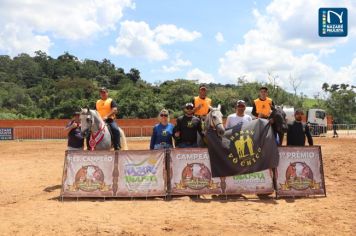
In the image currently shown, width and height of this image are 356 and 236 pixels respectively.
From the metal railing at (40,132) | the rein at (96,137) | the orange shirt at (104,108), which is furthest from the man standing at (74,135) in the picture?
the metal railing at (40,132)

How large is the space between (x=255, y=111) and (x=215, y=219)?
3917 millimetres

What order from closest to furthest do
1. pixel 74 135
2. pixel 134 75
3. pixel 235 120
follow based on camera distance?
pixel 235 120 → pixel 74 135 → pixel 134 75

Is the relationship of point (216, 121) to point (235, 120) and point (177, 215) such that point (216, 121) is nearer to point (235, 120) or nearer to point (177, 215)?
point (235, 120)

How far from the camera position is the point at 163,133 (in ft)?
34.6

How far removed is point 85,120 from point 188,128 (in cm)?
262

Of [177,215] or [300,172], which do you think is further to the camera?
[300,172]

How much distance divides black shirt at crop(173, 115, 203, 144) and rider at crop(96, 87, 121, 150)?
201cm

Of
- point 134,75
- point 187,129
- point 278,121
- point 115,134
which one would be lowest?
point 115,134

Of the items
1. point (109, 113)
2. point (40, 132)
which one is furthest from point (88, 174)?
point (40, 132)

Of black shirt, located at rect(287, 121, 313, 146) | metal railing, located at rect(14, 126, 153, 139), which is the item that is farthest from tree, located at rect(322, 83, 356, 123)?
black shirt, located at rect(287, 121, 313, 146)

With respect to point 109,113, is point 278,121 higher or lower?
lower

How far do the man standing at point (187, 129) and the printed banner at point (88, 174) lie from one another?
166 centimetres

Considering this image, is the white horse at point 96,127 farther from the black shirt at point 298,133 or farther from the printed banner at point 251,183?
the black shirt at point 298,133

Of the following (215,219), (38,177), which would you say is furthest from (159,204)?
(38,177)
